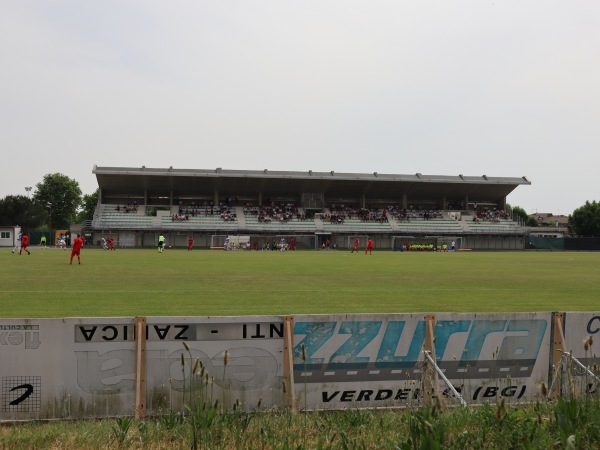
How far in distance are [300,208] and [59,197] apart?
6701 centimetres

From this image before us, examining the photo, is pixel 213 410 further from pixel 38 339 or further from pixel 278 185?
pixel 278 185

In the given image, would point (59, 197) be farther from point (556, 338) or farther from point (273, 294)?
point (556, 338)

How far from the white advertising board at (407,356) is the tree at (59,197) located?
416 ft

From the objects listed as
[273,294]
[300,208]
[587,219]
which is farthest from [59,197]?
[273,294]

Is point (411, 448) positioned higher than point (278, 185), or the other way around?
point (278, 185)

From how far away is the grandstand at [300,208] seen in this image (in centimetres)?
7531

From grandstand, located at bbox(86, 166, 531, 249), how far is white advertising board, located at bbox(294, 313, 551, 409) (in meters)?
68.1

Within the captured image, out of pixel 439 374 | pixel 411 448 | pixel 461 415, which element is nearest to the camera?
pixel 411 448

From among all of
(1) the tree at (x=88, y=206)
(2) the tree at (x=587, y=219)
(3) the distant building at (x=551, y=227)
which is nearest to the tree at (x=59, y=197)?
(1) the tree at (x=88, y=206)

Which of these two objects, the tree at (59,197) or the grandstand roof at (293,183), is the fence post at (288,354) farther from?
the tree at (59,197)

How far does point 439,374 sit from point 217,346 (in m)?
2.86

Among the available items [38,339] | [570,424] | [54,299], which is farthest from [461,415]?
[54,299]

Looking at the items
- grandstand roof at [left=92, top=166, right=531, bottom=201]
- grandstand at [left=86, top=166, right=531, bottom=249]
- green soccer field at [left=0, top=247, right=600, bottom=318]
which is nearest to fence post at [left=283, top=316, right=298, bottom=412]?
green soccer field at [left=0, top=247, right=600, bottom=318]

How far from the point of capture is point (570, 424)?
4688mm
